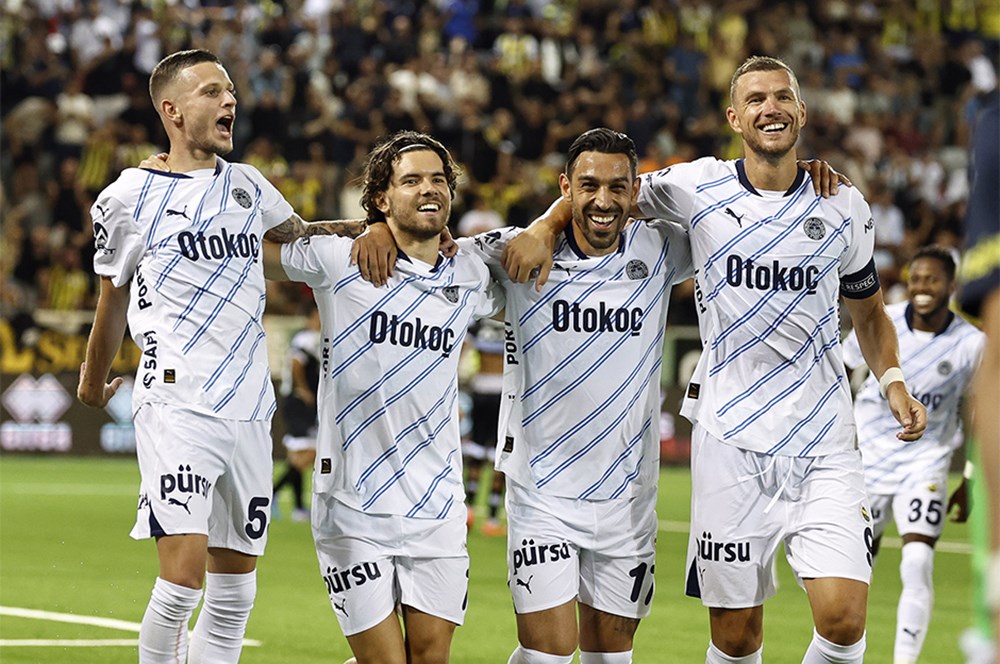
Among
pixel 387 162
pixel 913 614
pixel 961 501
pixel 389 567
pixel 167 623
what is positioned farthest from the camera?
pixel 961 501

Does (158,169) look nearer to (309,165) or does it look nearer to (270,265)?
(270,265)

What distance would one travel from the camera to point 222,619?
20.9 feet

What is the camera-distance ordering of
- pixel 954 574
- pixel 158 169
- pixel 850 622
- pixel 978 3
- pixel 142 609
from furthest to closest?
pixel 978 3 → pixel 954 574 → pixel 142 609 → pixel 158 169 → pixel 850 622

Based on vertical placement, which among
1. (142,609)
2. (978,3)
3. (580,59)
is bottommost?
(142,609)

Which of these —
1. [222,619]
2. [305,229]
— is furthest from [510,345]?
[222,619]

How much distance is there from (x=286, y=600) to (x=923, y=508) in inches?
172

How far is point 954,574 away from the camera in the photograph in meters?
13.3

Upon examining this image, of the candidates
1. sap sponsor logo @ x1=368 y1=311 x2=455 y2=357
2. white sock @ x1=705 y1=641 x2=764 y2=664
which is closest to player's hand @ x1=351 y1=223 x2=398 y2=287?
sap sponsor logo @ x1=368 y1=311 x2=455 y2=357

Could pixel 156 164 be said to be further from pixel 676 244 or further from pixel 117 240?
pixel 676 244

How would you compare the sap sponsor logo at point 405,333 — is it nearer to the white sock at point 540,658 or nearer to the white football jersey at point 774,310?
the white football jersey at point 774,310

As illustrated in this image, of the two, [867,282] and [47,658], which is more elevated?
[867,282]

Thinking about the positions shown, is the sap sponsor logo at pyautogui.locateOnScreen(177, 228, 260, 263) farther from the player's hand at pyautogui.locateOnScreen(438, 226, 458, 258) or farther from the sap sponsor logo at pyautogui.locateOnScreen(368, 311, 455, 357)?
the player's hand at pyautogui.locateOnScreen(438, 226, 458, 258)

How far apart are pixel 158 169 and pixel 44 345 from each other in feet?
46.4

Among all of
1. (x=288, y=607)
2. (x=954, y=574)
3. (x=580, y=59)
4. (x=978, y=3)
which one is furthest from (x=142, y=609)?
(x=978, y=3)
